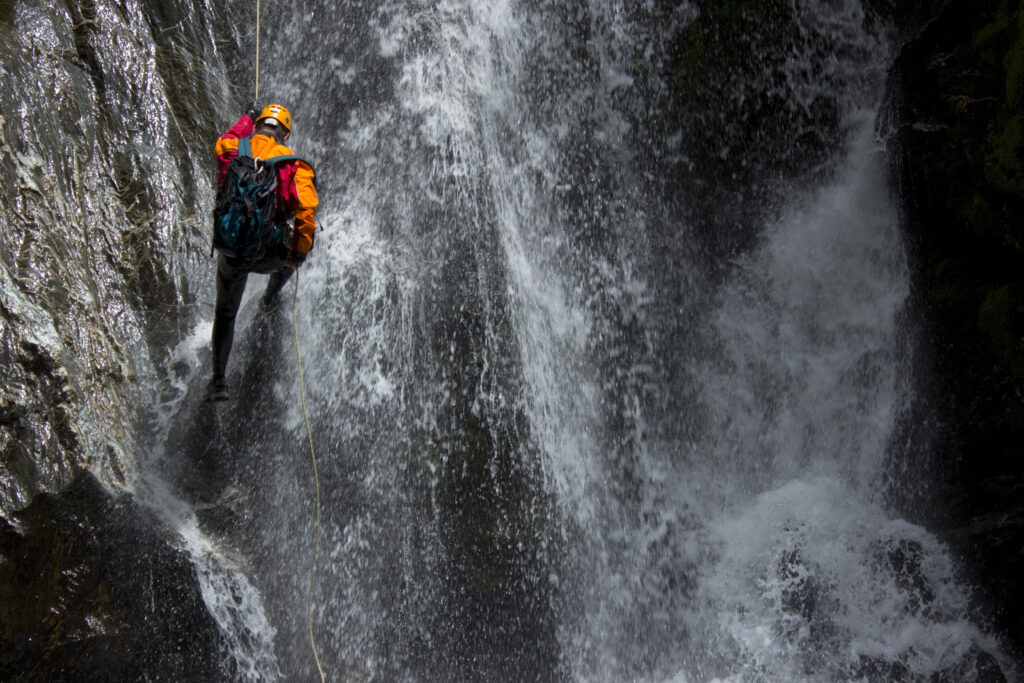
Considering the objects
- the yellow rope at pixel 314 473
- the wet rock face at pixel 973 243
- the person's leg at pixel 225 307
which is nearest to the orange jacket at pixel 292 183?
the person's leg at pixel 225 307

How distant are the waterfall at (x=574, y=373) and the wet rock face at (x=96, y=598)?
250 millimetres

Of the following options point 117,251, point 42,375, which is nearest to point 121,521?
point 42,375

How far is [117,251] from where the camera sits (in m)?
5.28

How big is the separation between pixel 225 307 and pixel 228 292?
5.5 inches

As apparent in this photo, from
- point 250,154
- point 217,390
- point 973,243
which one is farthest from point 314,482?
point 973,243

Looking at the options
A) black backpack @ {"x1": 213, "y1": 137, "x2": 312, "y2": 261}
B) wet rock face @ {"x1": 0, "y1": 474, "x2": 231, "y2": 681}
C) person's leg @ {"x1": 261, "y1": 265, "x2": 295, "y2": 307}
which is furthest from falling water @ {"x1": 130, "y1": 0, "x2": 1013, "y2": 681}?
black backpack @ {"x1": 213, "y1": 137, "x2": 312, "y2": 261}

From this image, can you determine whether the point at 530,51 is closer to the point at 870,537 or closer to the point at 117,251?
the point at 117,251

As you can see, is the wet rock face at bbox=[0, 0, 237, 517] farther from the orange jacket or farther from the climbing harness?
the orange jacket

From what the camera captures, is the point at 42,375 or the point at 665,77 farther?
the point at 665,77

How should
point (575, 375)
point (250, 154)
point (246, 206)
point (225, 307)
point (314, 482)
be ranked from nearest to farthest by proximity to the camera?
point (246, 206)
point (250, 154)
point (225, 307)
point (314, 482)
point (575, 375)

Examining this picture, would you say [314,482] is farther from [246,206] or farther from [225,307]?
[246,206]

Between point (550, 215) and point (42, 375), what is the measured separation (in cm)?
374

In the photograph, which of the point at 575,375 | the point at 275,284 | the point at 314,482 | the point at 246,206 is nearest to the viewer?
the point at 246,206

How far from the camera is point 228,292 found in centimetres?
455
